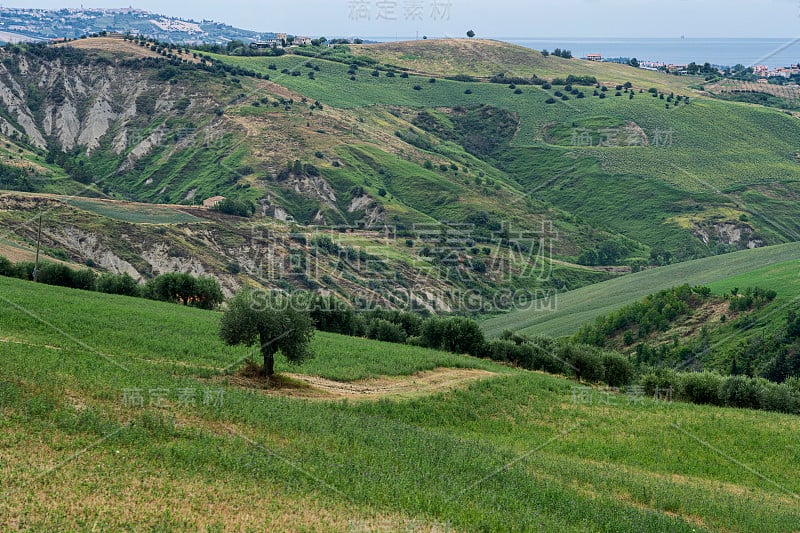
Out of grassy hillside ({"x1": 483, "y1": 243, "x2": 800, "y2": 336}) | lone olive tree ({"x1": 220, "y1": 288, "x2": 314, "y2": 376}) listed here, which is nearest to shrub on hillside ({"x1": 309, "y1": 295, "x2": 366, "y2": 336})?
lone olive tree ({"x1": 220, "y1": 288, "x2": 314, "y2": 376})

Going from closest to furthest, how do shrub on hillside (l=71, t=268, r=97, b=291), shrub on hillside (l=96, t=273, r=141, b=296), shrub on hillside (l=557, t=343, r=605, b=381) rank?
1. shrub on hillside (l=557, t=343, r=605, b=381)
2. shrub on hillside (l=71, t=268, r=97, b=291)
3. shrub on hillside (l=96, t=273, r=141, b=296)

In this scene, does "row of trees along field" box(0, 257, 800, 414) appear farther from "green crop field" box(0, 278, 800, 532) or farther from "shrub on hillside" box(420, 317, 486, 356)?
"green crop field" box(0, 278, 800, 532)

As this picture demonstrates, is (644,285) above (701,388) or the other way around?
the other way around

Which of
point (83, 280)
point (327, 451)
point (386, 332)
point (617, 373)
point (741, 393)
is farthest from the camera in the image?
point (83, 280)

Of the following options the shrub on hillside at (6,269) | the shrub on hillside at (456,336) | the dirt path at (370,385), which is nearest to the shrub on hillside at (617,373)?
the shrub on hillside at (456,336)

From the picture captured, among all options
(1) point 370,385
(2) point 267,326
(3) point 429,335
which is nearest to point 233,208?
(3) point 429,335

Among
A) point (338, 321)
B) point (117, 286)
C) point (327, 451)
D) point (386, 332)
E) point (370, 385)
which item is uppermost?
point (327, 451)

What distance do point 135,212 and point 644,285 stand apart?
79.0 meters

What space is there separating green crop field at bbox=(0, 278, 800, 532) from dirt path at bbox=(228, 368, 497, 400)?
42.9 inches

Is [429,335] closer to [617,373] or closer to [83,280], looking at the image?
[617,373]

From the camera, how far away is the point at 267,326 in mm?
42625

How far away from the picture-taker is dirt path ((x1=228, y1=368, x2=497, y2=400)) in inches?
Answer: 1660

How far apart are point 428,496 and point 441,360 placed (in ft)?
106

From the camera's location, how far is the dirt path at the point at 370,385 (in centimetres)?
4216
